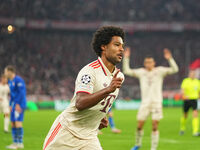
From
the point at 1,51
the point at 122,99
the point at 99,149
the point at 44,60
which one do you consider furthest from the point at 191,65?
the point at 99,149

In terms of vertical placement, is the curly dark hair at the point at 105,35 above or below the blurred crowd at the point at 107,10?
below

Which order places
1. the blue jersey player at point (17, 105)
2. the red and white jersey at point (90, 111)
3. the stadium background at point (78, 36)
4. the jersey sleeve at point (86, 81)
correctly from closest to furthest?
the jersey sleeve at point (86, 81) < the red and white jersey at point (90, 111) < the blue jersey player at point (17, 105) < the stadium background at point (78, 36)

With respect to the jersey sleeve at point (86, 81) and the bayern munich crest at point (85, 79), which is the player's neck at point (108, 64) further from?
the bayern munich crest at point (85, 79)

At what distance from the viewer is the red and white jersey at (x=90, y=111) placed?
14.6 feet

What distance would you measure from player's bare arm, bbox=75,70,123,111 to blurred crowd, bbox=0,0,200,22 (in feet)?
128

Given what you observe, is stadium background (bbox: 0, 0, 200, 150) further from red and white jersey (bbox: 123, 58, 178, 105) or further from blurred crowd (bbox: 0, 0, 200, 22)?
red and white jersey (bbox: 123, 58, 178, 105)

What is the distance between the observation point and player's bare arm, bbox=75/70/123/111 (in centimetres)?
410

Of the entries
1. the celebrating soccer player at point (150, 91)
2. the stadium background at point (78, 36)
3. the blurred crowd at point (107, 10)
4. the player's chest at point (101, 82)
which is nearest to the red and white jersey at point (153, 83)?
the celebrating soccer player at point (150, 91)

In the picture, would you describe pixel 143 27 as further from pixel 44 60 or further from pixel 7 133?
pixel 7 133

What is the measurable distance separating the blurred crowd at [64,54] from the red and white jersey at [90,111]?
3002 centimetres

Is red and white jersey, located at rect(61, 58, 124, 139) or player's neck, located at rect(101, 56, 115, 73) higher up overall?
player's neck, located at rect(101, 56, 115, 73)

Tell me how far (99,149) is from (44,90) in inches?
1234

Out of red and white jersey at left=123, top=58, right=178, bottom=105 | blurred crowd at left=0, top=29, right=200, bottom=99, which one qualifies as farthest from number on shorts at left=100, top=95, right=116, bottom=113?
blurred crowd at left=0, top=29, right=200, bottom=99

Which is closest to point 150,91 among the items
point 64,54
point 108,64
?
point 108,64
